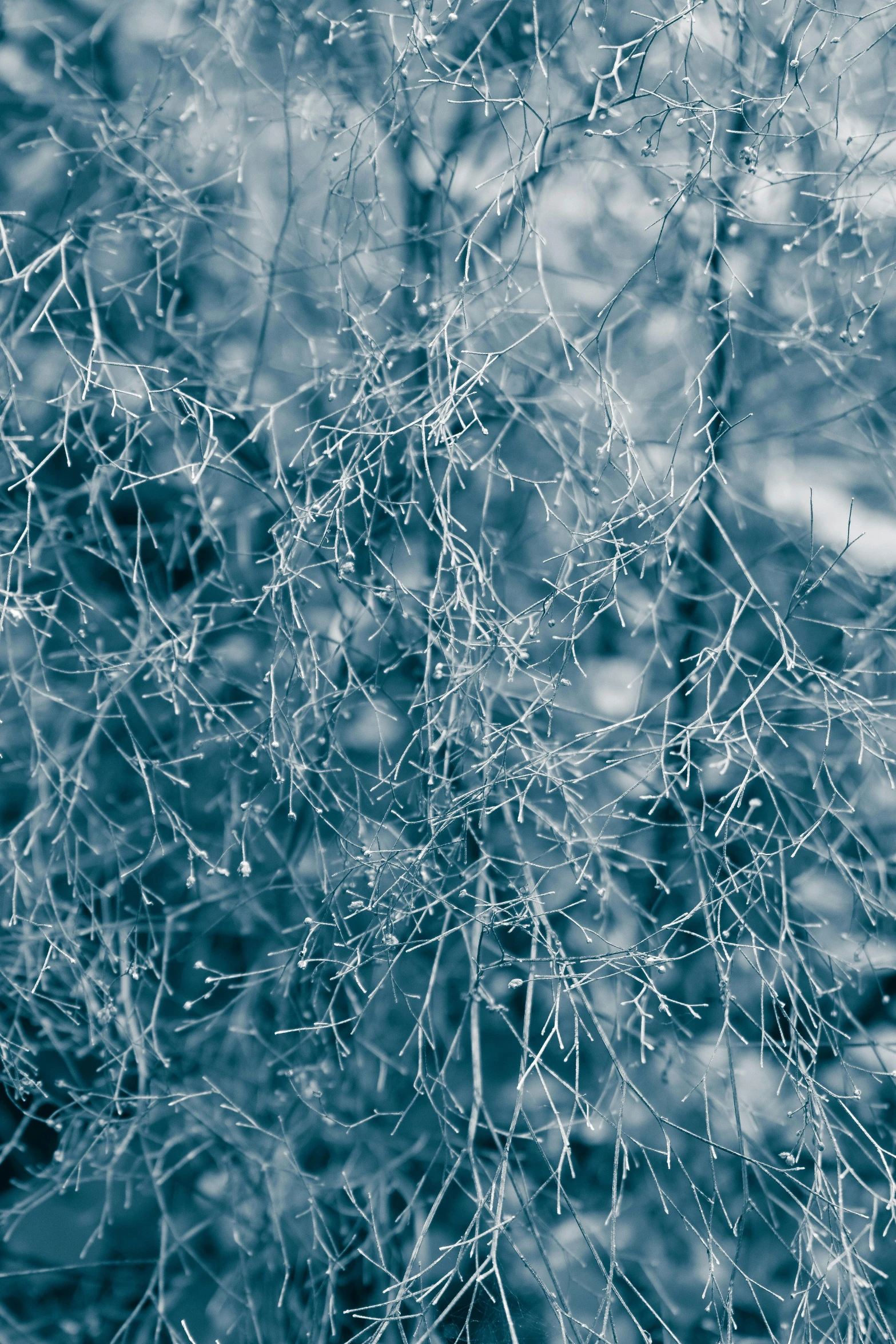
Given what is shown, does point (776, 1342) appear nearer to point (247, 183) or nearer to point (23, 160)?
point (247, 183)

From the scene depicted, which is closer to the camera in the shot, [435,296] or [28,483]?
[28,483]

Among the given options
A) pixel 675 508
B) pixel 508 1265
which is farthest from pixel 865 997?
pixel 675 508

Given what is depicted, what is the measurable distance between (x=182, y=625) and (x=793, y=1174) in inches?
53.1

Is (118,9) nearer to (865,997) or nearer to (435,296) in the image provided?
(435,296)

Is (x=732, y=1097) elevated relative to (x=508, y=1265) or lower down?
elevated

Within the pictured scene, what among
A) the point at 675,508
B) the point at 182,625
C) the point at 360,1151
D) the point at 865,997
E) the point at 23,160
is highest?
the point at 23,160

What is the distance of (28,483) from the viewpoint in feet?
4.29

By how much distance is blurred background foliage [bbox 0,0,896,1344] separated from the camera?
142cm

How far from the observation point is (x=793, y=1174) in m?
1.47

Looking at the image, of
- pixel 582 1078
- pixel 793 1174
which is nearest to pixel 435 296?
pixel 582 1078

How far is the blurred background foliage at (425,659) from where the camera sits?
1.42m

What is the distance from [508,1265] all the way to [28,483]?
1.45 meters

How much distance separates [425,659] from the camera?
1.44 m

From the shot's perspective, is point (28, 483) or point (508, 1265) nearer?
point (28, 483)
